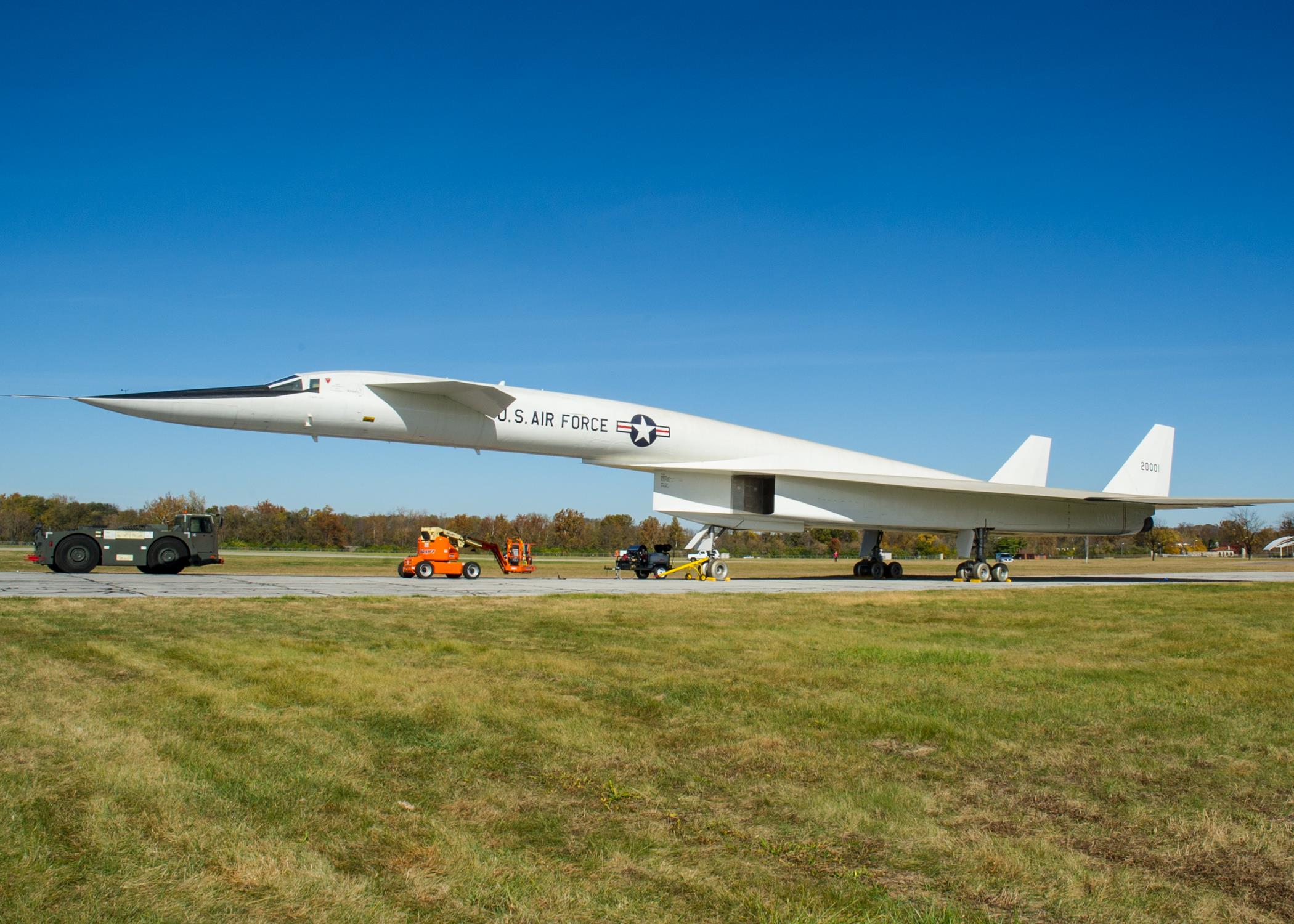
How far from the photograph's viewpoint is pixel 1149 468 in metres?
27.9

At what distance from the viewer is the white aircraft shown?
1582cm

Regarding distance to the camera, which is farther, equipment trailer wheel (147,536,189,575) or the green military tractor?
equipment trailer wheel (147,536,189,575)

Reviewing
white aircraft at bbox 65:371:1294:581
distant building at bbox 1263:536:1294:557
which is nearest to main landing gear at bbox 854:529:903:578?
white aircraft at bbox 65:371:1294:581

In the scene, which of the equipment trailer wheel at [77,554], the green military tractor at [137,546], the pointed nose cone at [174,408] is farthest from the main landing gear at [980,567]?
the equipment trailer wheel at [77,554]

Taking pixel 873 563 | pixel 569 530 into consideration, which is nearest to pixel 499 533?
pixel 569 530

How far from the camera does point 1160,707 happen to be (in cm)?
598

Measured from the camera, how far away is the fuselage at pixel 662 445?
1566cm

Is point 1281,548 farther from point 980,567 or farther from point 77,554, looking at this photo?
point 77,554

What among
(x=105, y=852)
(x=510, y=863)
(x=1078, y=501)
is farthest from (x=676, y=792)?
(x=1078, y=501)

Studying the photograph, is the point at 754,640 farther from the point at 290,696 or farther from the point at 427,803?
the point at 427,803

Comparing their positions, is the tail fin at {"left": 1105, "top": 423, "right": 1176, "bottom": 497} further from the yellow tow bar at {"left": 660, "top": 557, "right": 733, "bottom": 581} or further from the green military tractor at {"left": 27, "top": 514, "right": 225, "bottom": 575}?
the green military tractor at {"left": 27, "top": 514, "right": 225, "bottom": 575}

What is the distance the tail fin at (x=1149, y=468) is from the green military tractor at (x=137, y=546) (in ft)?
84.2

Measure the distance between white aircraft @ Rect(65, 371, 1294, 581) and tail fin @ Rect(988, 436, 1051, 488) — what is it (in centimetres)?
4

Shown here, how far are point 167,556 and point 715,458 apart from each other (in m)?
12.8
